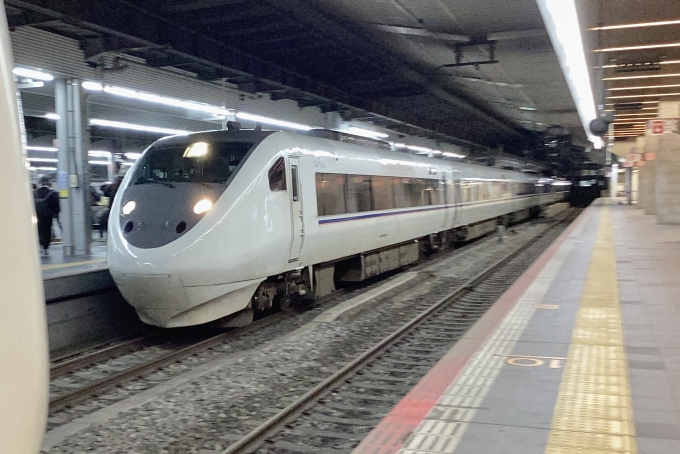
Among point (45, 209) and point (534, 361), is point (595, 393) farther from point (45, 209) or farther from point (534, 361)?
point (45, 209)

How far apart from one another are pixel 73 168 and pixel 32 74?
5.91 feet

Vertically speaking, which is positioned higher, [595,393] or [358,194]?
[358,194]

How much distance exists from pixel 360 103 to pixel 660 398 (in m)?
15.2

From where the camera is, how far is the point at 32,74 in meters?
10.5

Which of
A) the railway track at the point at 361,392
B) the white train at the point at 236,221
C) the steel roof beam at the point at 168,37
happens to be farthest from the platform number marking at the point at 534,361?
the steel roof beam at the point at 168,37

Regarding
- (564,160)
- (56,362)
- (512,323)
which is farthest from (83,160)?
(564,160)

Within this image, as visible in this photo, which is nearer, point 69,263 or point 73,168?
point 69,263

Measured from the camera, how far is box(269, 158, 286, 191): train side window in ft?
25.9

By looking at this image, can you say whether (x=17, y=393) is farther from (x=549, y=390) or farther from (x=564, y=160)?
(x=564, y=160)

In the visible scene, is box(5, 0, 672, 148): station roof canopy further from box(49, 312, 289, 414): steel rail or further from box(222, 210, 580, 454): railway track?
box(222, 210, 580, 454): railway track

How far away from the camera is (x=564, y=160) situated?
1606 inches

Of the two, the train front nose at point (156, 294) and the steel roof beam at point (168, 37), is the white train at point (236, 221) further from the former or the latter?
the steel roof beam at point (168, 37)

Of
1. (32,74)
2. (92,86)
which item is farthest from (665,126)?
(32,74)

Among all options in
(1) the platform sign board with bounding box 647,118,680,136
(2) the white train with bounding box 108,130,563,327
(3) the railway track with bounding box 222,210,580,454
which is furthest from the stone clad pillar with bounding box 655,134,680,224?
(3) the railway track with bounding box 222,210,580,454
